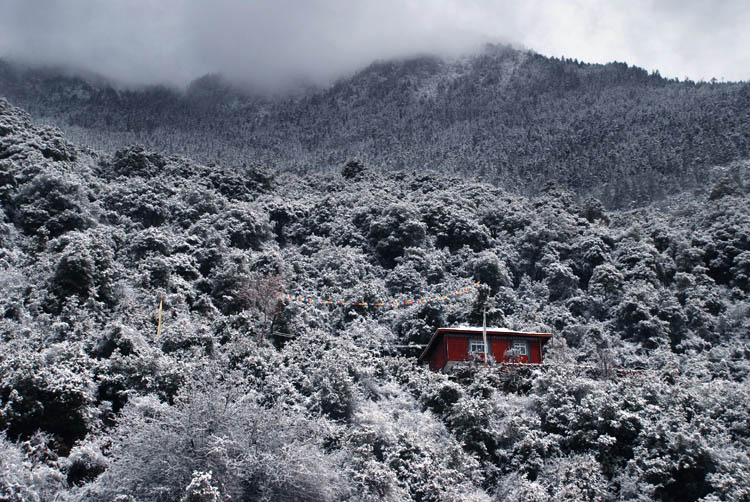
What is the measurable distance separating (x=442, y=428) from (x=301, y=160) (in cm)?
7515

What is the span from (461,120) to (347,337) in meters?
83.9

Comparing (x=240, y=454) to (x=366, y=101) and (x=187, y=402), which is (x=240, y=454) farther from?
(x=366, y=101)

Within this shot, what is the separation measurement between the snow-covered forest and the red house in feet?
6.53

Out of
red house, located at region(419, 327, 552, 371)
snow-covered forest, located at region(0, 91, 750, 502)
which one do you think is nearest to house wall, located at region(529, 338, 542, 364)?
red house, located at region(419, 327, 552, 371)

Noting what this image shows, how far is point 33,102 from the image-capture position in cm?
10556

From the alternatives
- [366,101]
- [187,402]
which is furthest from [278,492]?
[366,101]

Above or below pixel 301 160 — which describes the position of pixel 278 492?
below

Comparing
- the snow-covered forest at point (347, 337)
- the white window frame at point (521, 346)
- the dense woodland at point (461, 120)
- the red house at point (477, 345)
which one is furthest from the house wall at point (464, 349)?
the dense woodland at point (461, 120)

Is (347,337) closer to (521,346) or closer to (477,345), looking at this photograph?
(477,345)

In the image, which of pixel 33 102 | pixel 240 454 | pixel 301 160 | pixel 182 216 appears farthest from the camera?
pixel 33 102

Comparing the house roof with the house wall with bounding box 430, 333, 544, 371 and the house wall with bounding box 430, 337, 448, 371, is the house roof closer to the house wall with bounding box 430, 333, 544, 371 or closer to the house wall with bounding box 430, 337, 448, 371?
the house wall with bounding box 430, 333, 544, 371

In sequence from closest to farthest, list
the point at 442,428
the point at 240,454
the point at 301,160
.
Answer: the point at 240,454 → the point at 442,428 → the point at 301,160

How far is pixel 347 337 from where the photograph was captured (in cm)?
3675

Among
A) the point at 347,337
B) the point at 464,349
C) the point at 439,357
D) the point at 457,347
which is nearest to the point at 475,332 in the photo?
the point at 464,349
